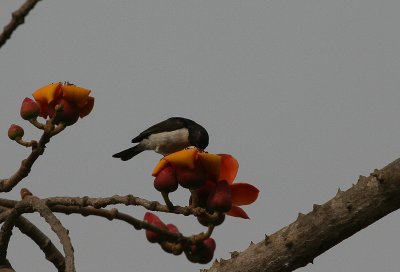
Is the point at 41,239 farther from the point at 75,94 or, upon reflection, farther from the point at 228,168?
the point at 228,168

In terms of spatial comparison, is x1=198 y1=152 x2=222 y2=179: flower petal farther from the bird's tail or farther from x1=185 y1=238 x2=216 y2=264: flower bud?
the bird's tail

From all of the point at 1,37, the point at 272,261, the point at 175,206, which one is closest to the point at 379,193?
the point at 272,261

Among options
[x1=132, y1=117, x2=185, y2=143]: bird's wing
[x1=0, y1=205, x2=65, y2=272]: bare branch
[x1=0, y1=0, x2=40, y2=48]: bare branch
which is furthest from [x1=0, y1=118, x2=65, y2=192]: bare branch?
[x1=132, y1=117, x2=185, y2=143]: bird's wing

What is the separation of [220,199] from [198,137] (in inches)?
393

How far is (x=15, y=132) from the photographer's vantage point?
3.32 m

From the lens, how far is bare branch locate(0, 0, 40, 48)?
2.30 m

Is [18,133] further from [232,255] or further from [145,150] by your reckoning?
[145,150]

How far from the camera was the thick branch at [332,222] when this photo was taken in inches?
114

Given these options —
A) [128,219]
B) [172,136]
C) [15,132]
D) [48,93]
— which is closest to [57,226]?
[128,219]

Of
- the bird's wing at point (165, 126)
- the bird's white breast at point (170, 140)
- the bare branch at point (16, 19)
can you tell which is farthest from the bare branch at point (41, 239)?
the bird's wing at point (165, 126)

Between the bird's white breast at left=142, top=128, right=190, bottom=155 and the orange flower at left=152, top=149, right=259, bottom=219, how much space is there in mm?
10148

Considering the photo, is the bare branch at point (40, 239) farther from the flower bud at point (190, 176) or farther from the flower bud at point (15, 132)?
the flower bud at point (190, 176)

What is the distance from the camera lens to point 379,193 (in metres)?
2.89

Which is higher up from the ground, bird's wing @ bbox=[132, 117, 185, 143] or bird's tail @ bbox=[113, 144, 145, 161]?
bird's tail @ bbox=[113, 144, 145, 161]
